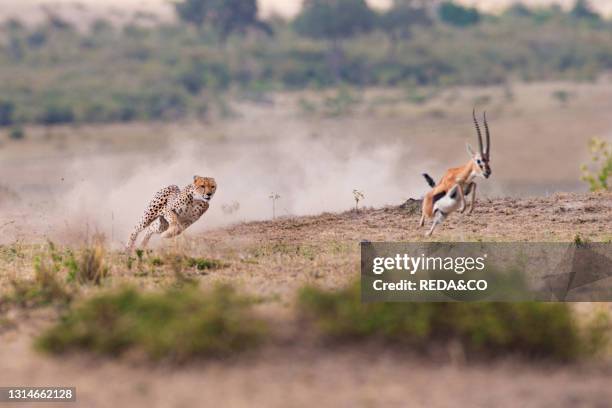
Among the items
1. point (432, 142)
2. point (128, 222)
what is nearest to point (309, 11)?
point (432, 142)

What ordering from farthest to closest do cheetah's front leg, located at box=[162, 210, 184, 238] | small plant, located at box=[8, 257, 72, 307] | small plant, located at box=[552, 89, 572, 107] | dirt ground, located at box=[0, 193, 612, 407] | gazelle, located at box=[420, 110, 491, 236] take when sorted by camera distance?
small plant, located at box=[552, 89, 572, 107] < cheetah's front leg, located at box=[162, 210, 184, 238] < gazelle, located at box=[420, 110, 491, 236] < small plant, located at box=[8, 257, 72, 307] < dirt ground, located at box=[0, 193, 612, 407]

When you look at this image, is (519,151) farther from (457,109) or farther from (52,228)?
(52,228)

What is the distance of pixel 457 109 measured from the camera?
5584 cm

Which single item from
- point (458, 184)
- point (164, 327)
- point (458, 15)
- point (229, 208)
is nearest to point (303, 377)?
point (164, 327)

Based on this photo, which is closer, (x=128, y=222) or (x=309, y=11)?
(x=128, y=222)

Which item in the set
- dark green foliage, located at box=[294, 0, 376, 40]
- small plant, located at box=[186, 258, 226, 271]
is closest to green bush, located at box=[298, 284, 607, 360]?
small plant, located at box=[186, 258, 226, 271]

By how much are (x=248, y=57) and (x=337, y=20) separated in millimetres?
6522

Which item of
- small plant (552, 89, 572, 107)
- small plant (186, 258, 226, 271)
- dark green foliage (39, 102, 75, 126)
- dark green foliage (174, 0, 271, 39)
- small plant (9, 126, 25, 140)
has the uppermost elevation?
dark green foliage (174, 0, 271, 39)

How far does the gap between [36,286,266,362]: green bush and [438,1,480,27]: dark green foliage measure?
81345mm

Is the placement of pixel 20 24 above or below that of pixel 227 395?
above

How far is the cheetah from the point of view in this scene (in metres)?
14.1

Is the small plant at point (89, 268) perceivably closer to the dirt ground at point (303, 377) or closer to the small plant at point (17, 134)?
the dirt ground at point (303, 377)

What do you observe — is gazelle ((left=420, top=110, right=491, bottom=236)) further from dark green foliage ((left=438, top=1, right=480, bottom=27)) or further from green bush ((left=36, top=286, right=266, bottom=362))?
dark green foliage ((left=438, top=1, right=480, bottom=27))

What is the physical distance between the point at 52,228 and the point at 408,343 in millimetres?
9237
